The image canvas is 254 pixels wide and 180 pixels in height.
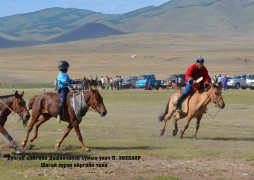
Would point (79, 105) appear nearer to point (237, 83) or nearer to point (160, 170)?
point (160, 170)

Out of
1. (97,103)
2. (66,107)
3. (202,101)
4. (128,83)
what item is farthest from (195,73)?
(128,83)

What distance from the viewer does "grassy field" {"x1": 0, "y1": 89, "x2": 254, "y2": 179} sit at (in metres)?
13.0

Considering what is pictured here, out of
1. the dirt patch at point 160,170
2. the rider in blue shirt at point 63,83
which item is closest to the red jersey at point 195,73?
the rider in blue shirt at point 63,83

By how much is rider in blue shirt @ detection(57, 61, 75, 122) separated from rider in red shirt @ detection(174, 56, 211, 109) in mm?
4749

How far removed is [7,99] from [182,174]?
5219 mm

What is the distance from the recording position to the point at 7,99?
16.0 meters

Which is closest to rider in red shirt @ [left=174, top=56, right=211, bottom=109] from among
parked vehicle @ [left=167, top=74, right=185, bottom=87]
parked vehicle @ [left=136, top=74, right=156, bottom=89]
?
parked vehicle @ [left=167, top=74, right=185, bottom=87]

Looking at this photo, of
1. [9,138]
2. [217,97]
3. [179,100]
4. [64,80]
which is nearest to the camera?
[9,138]

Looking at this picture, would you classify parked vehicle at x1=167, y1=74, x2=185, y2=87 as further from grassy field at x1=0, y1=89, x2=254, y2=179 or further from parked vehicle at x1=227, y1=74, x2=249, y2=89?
grassy field at x1=0, y1=89, x2=254, y2=179

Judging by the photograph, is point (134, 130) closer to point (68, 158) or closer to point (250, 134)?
point (250, 134)

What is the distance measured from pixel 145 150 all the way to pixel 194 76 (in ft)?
15.5

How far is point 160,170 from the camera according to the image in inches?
526

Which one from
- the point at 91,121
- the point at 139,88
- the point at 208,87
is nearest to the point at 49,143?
the point at 208,87

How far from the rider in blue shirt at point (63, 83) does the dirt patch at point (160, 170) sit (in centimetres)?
343
